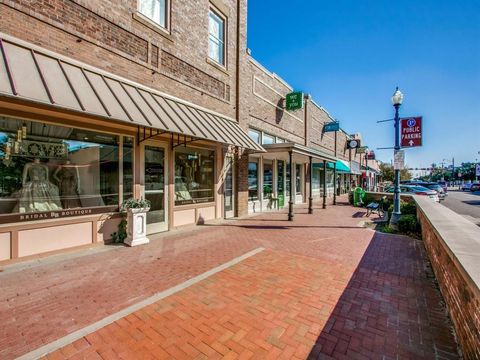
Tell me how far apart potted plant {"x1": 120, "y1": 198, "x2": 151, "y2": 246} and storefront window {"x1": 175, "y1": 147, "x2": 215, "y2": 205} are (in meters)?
1.76

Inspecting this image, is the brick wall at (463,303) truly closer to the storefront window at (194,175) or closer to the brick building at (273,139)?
the brick building at (273,139)

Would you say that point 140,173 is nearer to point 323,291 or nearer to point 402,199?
point 323,291

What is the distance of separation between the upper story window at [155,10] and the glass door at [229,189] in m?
5.13

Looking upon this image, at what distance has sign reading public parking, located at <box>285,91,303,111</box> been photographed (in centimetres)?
1401

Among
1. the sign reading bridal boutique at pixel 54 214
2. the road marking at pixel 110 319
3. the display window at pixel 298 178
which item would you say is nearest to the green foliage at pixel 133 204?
the sign reading bridal boutique at pixel 54 214

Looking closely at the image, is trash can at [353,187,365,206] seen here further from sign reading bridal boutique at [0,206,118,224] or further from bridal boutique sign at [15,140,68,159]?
bridal boutique sign at [15,140,68,159]

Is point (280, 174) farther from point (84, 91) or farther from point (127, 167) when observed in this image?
point (84, 91)

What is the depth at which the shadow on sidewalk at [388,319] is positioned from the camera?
2754 millimetres

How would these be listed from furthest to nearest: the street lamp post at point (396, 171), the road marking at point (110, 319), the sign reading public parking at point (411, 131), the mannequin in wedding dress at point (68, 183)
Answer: the sign reading public parking at point (411, 131) → the street lamp post at point (396, 171) → the mannequin in wedding dress at point (68, 183) → the road marking at point (110, 319)

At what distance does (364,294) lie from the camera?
13.2 feet

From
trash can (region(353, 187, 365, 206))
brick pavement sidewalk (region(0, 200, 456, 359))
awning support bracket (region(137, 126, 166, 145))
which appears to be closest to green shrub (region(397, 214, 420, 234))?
brick pavement sidewalk (region(0, 200, 456, 359))

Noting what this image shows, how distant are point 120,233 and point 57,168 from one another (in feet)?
7.04

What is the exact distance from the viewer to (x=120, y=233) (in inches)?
257

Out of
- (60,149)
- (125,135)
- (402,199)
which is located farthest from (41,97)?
(402,199)
